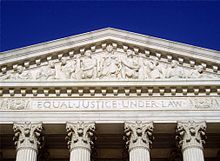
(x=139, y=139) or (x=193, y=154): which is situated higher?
(x=139, y=139)

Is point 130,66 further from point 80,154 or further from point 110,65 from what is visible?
point 80,154

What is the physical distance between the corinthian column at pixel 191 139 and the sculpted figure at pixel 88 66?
628 cm

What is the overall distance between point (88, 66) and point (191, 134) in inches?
304

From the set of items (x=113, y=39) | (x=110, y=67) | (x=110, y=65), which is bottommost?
(x=110, y=67)

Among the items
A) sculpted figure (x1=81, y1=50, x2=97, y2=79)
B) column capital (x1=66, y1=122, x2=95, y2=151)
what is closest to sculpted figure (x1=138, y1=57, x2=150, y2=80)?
sculpted figure (x1=81, y1=50, x2=97, y2=79)

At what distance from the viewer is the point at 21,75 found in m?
28.5

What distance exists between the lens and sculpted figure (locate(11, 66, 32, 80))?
Result: 92.9 ft

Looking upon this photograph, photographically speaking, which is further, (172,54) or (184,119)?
(172,54)

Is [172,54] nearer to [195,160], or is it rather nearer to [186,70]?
[186,70]

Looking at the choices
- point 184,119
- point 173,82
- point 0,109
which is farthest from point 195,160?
point 0,109

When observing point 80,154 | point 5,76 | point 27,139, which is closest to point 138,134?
point 80,154

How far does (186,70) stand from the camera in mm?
28875

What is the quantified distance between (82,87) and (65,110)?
5.75ft

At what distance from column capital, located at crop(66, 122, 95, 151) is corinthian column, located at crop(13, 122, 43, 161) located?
1811 mm
